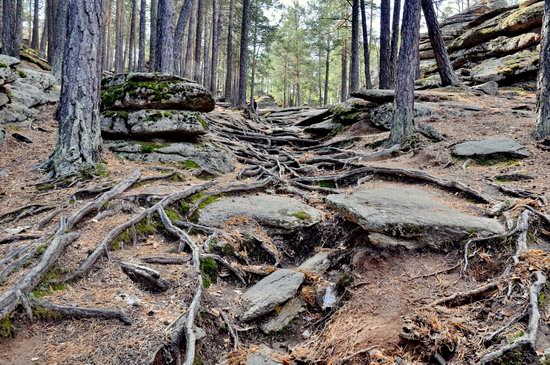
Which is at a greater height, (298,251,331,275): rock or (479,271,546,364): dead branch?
(298,251,331,275): rock

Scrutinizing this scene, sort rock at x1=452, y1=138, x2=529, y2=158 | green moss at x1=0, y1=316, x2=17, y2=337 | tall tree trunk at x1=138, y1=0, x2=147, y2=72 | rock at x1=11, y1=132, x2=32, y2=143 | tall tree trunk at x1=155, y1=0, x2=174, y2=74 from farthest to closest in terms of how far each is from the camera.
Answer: tall tree trunk at x1=138, y1=0, x2=147, y2=72
tall tree trunk at x1=155, y1=0, x2=174, y2=74
rock at x1=11, y1=132, x2=32, y2=143
rock at x1=452, y1=138, x2=529, y2=158
green moss at x1=0, y1=316, x2=17, y2=337

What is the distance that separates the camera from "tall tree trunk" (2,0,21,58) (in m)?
13.3

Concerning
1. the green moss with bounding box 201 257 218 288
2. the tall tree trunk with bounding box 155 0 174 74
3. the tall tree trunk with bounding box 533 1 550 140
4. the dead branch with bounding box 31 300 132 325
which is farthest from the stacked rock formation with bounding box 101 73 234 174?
the tall tree trunk with bounding box 533 1 550 140

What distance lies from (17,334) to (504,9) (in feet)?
82.2

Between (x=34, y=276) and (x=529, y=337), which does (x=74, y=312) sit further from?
(x=529, y=337)

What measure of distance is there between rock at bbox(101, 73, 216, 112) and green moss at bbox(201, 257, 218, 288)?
523cm

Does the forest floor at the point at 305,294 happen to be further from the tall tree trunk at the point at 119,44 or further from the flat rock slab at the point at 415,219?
the tall tree trunk at the point at 119,44

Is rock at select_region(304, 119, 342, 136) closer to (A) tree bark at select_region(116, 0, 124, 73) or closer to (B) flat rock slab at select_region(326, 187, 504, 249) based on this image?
(B) flat rock slab at select_region(326, 187, 504, 249)

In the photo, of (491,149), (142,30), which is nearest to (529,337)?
(491,149)

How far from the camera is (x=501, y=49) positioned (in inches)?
669

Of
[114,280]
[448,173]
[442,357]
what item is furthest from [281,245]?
[448,173]

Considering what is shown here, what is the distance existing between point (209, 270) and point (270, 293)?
77cm

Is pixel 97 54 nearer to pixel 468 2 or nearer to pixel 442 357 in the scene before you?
pixel 442 357

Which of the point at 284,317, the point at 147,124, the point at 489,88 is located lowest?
the point at 284,317
